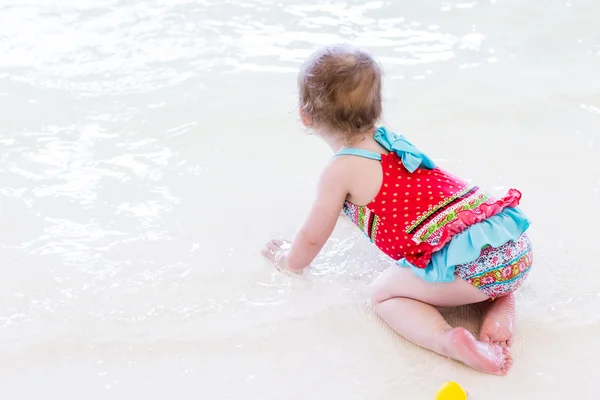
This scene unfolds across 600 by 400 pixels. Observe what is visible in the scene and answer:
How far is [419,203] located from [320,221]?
0.57ft

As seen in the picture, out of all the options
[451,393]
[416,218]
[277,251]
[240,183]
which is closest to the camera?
[451,393]

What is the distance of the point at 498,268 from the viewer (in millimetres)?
1160

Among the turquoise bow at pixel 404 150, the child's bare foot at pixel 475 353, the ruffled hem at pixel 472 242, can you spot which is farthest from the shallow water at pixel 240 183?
the turquoise bow at pixel 404 150

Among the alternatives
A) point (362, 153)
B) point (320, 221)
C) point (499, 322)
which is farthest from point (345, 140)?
point (499, 322)

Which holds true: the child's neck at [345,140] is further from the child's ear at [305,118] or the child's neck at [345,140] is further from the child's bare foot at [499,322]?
the child's bare foot at [499,322]

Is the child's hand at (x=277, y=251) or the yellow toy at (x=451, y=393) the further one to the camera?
the child's hand at (x=277, y=251)

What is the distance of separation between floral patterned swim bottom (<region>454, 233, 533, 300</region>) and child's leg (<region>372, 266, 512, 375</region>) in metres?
0.02

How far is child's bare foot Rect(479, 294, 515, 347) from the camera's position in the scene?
1.17 meters

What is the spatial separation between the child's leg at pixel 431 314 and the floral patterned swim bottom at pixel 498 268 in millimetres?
17

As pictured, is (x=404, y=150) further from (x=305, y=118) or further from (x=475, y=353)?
(x=475, y=353)

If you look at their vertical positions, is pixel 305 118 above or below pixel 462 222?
above

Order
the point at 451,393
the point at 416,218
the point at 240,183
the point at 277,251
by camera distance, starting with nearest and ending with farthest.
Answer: the point at 451,393, the point at 416,218, the point at 277,251, the point at 240,183

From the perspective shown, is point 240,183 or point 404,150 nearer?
point 404,150

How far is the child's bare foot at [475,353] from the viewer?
112 cm
